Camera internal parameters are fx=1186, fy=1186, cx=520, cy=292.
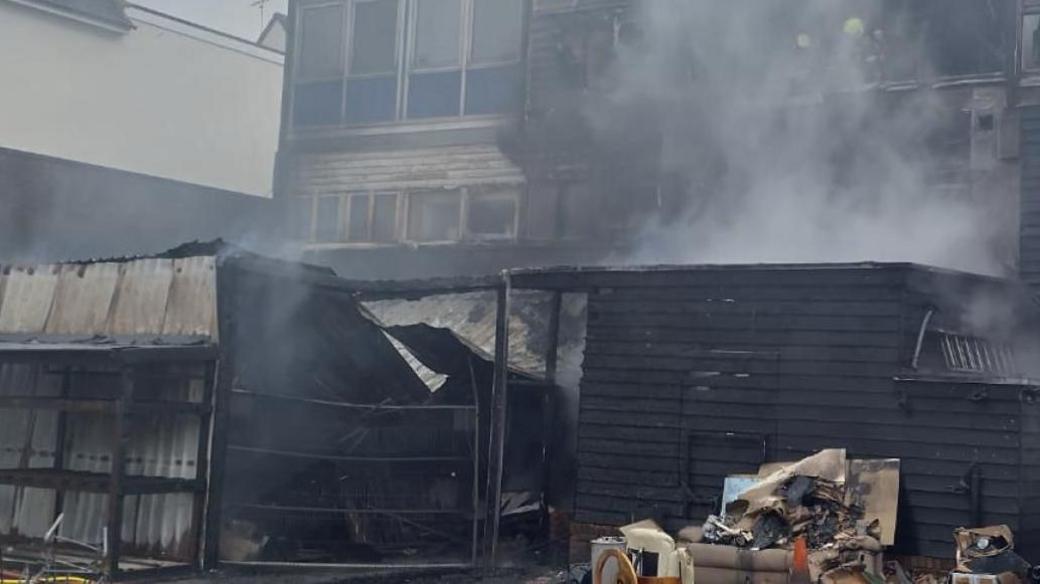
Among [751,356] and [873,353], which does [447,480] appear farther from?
[873,353]

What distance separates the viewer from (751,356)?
12406 millimetres

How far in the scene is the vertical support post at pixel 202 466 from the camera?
41.0ft

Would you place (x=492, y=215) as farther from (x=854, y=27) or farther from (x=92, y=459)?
(x=92, y=459)

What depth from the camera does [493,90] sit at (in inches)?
743

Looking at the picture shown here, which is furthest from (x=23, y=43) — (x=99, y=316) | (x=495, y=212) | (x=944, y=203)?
(x=944, y=203)

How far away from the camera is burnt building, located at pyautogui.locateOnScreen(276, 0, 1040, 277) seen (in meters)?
15.2

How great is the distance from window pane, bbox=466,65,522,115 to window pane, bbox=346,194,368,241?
8.22 ft

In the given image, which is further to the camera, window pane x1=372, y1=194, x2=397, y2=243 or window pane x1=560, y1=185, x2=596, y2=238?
window pane x1=372, y1=194, x2=397, y2=243

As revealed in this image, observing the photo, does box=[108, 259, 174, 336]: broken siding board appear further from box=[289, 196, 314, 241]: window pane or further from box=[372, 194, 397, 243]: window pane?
box=[289, 196, 314, 241]: window pane

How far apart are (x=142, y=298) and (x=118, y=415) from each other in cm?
185

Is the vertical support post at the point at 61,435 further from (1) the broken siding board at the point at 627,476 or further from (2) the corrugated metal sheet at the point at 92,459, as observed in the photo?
(1) the broken siding board at the point at 627,476

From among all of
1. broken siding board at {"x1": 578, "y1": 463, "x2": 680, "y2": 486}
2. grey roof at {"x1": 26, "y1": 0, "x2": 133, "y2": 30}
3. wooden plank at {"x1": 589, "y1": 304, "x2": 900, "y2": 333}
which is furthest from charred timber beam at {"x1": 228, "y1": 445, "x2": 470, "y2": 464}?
grey roof at {"x1": 26, "y1": 0, "x2": 133, "y2": 30}

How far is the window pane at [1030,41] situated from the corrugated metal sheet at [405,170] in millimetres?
7356

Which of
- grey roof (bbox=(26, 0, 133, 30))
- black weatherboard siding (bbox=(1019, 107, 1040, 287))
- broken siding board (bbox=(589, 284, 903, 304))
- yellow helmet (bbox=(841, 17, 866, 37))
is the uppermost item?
grey roof (bbox=(26, 0, 133, 30))
